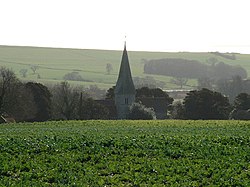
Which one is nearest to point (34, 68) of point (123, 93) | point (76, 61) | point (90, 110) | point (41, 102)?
point (76, 61)

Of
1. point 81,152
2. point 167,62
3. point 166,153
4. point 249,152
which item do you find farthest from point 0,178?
point 167,62

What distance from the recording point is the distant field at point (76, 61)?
497ft

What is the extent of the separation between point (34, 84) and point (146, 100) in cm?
2304

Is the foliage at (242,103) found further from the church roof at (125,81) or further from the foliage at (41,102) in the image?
the foliage at (41,102)

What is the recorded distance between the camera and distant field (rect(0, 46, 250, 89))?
152m

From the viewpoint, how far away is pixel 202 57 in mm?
192625

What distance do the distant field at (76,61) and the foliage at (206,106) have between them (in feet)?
207

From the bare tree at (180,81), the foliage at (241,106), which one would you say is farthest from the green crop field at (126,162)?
the bare tree at (180,81)

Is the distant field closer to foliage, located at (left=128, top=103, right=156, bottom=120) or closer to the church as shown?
the church

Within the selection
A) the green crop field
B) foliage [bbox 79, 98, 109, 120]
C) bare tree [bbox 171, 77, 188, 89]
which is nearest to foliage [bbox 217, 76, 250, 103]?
bare tree [bbox 171, 77, 188, 89]

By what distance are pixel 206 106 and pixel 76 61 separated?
342 feet

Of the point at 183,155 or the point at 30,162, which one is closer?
the point at 30,162

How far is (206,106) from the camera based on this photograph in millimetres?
77625

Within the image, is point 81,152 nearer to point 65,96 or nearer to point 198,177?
point 198,177
